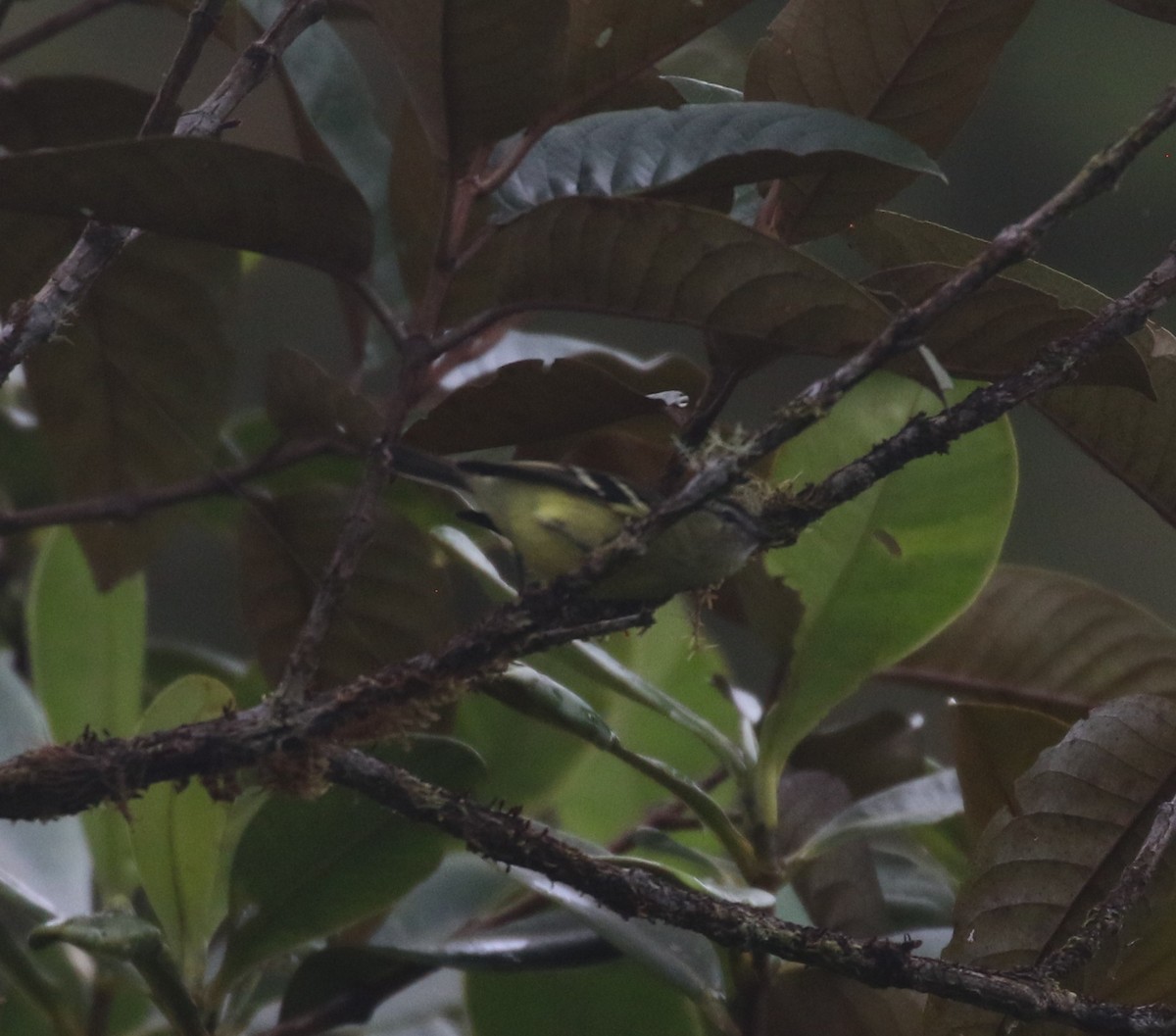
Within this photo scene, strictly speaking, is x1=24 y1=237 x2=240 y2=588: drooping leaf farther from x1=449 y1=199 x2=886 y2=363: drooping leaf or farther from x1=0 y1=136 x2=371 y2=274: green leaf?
x1=449 y1=199 x2=886 y2=363: drooping leaf

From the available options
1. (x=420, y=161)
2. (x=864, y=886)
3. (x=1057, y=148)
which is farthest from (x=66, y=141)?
(x=1057, y=148)

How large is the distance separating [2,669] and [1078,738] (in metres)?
1.49

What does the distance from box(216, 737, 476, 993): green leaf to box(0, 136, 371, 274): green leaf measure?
51 cm

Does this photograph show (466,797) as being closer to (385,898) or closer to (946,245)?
(385,898)

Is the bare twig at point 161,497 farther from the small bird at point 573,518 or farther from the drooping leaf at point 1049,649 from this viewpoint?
the drooping leaf at point 1049,649

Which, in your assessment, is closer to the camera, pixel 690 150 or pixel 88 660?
pixel 690 150

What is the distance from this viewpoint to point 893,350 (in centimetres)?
84

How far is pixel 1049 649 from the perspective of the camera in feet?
5.04

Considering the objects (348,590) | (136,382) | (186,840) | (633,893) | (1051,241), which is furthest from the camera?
(1051,241)

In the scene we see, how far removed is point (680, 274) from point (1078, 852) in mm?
674

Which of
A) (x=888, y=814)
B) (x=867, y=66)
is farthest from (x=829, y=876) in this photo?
(x=867, y=66)

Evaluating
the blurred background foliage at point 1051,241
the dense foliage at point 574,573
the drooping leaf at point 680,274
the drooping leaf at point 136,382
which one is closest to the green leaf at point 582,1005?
the dense foliage at point 574,573

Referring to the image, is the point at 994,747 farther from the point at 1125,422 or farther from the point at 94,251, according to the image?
the point at 94,251

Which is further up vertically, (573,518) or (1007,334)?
(1007,334)
